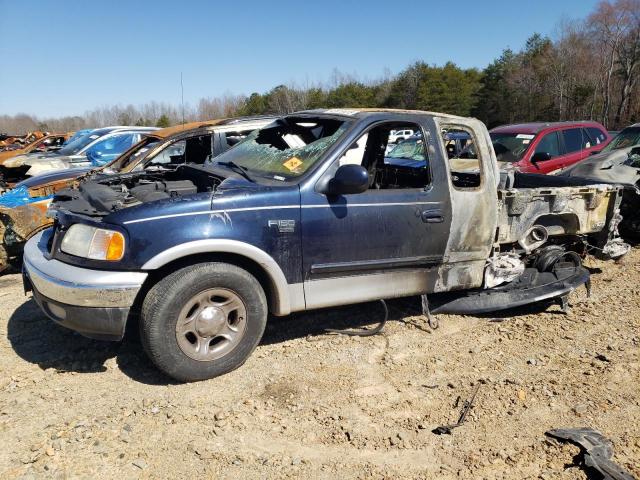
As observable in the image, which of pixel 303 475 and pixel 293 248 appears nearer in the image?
pixel 303 475

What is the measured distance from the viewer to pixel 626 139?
927 cm

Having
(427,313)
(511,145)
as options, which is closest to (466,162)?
(427,313)

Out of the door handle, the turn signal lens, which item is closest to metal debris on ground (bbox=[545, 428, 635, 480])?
the door handle

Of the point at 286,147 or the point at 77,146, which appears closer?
the point at 286,147

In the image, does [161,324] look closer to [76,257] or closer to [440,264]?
[76,257]

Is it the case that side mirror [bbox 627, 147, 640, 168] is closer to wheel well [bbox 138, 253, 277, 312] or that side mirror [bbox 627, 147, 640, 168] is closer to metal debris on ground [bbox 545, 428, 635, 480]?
metal debris on ground [bbox 545, 428, 635, 480]

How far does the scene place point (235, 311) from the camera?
352cm

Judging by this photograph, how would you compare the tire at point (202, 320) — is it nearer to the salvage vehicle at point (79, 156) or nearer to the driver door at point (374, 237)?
the driver door at point (374, 237)

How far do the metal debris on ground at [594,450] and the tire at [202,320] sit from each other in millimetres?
2046

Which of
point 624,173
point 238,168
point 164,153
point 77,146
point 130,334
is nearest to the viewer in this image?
point 130,334

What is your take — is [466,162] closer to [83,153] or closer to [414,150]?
[414,150]

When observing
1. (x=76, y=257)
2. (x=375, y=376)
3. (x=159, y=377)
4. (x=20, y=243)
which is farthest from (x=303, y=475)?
(x=20, y=243)

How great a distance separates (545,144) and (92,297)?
8.74 m

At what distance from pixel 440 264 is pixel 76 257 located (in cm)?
278
